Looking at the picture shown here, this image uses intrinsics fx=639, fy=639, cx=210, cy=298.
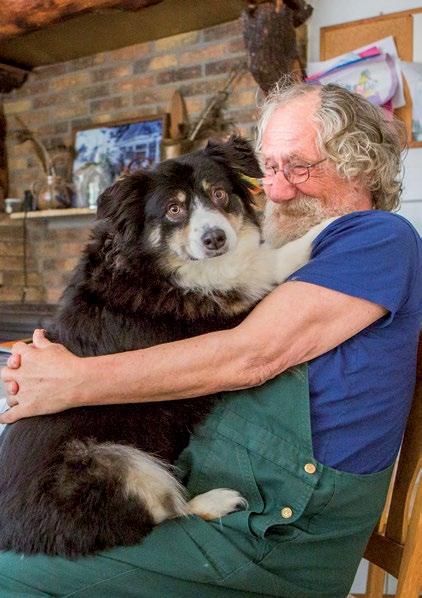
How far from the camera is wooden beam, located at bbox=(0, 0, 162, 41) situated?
2873mm

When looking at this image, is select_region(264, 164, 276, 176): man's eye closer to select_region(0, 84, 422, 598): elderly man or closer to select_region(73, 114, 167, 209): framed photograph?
select_region(0, 84, 422, 598): elderly man

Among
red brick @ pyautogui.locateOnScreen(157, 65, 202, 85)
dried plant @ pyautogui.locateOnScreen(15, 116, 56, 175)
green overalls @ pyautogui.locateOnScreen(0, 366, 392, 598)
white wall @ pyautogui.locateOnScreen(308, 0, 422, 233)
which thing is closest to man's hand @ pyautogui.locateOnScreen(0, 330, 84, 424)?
green overalls @ pyautogui.locateOnScreen(0, 366, 392, 598)

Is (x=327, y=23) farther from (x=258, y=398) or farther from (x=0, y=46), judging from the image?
(x=258, y=398)

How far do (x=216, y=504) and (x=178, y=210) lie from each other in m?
0.68

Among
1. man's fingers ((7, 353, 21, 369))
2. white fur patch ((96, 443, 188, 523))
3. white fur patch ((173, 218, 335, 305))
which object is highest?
white fur patch ((173, 218, 335, 305))

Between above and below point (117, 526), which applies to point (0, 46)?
above

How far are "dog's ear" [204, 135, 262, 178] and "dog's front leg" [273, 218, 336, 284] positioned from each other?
0.20 m

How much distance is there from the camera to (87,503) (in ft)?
3.92

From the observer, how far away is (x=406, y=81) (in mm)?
3344

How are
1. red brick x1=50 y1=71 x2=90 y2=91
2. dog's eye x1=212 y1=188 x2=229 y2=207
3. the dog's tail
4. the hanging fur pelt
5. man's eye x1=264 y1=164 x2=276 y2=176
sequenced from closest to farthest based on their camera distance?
the dog's tail < dog's eye x1=212 y1=188 x2=229 y2=207 < man's eye x1=264 y1=164 x2=276 y2=176 < the hanging fur pelt < red brick x1=50 y1=71 x2=90 y2=91

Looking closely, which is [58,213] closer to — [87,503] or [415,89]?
[415,89]

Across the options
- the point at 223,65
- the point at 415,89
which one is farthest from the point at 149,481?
the point at 223,65

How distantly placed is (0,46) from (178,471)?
3467mm

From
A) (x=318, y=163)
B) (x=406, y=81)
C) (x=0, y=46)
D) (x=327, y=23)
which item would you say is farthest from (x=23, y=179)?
(x=318, y=163)
